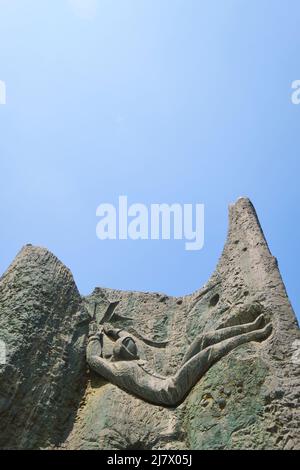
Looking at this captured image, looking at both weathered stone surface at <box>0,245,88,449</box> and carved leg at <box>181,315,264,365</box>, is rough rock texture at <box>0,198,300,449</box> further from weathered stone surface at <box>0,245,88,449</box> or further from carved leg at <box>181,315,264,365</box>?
carved leg at <box>181,315,264,365</box>

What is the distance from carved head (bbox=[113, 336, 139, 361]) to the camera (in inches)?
251

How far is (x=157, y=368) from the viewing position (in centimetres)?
657

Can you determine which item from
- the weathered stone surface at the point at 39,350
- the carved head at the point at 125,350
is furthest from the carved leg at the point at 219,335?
the weathered stone surface at the point at 39,350

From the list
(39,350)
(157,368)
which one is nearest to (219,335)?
(157,368)

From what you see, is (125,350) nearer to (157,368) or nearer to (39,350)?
(157,368)

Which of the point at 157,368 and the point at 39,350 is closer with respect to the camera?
the point at 39,350

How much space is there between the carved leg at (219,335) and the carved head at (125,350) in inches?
30.0

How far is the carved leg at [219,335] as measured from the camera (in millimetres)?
5797

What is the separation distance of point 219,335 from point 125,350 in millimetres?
1179

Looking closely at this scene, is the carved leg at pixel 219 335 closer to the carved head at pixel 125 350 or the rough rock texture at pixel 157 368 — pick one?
the rough rock texture at pixel 157 368

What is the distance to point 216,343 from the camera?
5797mm

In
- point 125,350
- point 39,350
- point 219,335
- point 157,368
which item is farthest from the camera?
point 157,368

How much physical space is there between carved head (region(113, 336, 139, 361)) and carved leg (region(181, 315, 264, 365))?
763mm
